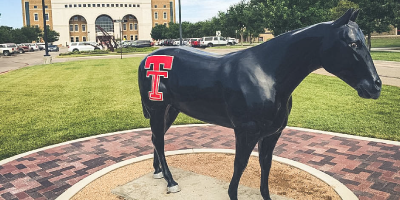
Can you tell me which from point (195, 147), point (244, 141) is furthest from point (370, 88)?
point (195, 147)

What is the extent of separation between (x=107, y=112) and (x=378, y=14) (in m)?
30.1

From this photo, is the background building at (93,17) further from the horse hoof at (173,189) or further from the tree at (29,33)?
the horse hoof at (173,189)

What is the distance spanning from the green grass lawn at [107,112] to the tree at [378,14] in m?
19.2

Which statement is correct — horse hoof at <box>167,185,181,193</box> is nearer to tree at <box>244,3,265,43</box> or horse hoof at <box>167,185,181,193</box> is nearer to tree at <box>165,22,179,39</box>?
tree at <box>244,3,265,43</box>

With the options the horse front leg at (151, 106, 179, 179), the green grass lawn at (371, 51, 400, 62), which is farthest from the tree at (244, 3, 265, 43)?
the horse front leg at (151, 106, 179, 179)

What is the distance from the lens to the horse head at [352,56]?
2918 millimetres

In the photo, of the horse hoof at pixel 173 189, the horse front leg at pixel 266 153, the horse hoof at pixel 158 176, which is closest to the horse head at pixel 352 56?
the horse front leg at pixel 266 153

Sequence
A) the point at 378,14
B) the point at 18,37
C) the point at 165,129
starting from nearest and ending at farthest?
the point at 165,129, the point at 378,14, the point at 18,37

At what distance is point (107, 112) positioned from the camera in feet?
32.0

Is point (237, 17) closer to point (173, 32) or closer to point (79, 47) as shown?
point (79, 47)

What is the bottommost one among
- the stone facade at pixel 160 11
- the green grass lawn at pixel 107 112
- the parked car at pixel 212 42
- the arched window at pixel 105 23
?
the green grass lawn at pixel 107 112

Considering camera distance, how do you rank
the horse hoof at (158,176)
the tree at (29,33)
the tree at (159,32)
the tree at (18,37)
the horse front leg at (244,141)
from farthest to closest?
the tree at (159,32) → the tree at (29,33) → the tree at (18,37) → the horse hoof at (158,176) → the horse front leg at (244,141)

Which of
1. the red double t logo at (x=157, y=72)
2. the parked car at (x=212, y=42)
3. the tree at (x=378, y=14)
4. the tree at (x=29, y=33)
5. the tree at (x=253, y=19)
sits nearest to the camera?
the red double t logo at (x=157, y=72)

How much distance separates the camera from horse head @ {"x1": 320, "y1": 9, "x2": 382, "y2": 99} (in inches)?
115
